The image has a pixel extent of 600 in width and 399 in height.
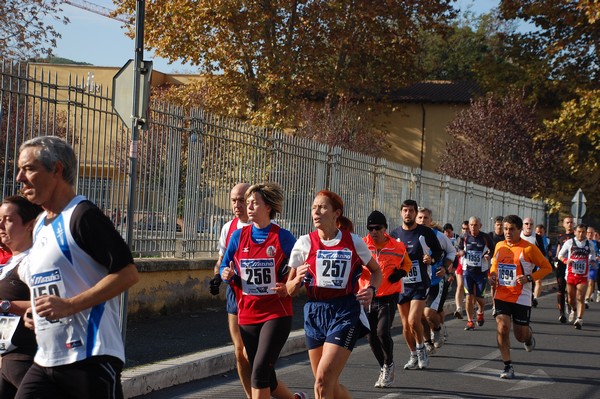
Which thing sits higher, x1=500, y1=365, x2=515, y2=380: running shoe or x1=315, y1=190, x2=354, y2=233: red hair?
x1=315, y1=190, x2=354, y2=233: red hair

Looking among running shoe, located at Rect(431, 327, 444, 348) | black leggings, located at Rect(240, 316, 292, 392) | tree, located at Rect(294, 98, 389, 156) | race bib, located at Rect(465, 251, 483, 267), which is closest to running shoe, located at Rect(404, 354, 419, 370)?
running shoe, located at Rect(431, 327, 444, 348)

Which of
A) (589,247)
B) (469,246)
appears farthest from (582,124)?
(469,246)

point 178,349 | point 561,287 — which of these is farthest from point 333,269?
point 561,287

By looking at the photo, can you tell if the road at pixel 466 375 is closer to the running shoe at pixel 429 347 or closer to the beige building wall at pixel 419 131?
the running shoe at pixel 429 347

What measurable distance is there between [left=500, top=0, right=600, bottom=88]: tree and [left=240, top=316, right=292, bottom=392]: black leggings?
3377 cm

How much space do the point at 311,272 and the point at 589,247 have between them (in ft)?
40.5

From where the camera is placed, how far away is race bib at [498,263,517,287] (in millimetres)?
11352

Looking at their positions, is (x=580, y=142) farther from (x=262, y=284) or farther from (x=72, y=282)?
(x=72, y=282)

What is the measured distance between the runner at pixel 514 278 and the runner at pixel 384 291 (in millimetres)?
1509

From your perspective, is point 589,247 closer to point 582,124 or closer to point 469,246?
point 469,246

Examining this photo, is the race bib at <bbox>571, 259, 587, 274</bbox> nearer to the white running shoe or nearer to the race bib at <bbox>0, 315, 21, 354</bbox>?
the white running shoe

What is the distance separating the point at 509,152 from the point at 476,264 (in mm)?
27743

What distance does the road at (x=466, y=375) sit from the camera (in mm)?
9492

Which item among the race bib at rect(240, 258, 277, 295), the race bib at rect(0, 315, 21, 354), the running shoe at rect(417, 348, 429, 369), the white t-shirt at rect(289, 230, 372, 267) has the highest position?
the white t-shirt at rect(289, 230, 372, 267)
